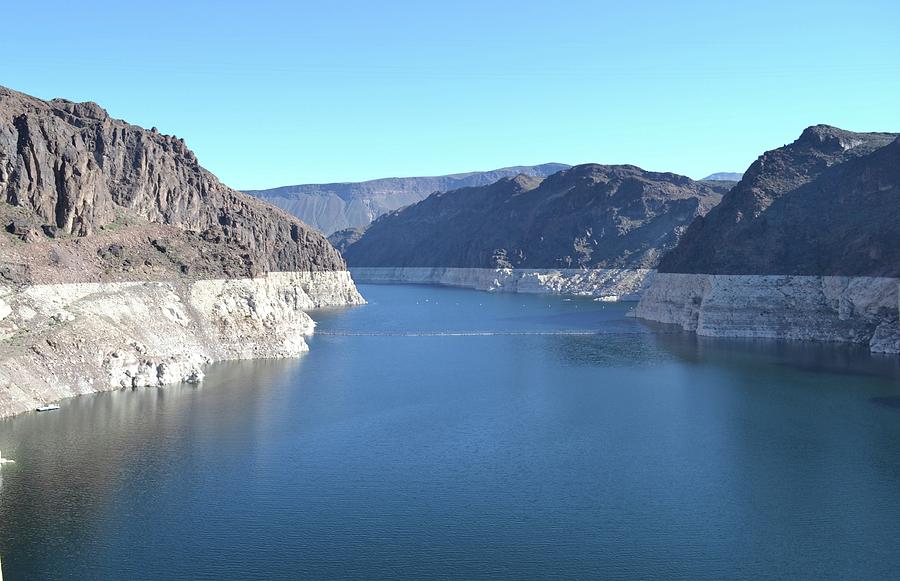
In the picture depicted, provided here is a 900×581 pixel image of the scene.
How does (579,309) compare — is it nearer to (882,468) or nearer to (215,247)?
(215,247)

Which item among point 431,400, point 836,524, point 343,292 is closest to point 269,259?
point 343,292

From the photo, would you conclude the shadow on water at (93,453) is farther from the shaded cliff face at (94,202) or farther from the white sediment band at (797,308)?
the white sediment band at (797,308)

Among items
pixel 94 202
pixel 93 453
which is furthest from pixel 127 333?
pixel 93 453

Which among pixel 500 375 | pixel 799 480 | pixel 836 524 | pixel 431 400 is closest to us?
pixel 836 524

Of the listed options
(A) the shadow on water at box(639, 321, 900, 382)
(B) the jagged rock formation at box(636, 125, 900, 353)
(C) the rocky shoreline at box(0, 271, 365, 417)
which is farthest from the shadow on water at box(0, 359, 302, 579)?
(B) the jagged rock formation at box(636, 125, 900, 353)

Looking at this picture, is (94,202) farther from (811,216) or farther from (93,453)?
(811,216)

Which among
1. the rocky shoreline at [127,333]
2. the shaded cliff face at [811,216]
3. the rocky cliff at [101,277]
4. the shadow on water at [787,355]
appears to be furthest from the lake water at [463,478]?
the shaded cliff face at [811,216]

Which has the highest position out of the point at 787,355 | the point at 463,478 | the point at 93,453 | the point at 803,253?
the point at 803,253
